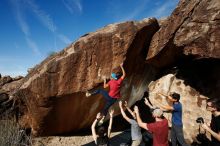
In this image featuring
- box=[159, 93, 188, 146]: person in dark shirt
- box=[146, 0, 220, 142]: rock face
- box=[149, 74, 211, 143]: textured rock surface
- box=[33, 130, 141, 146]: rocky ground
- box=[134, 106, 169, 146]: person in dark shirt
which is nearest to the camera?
box=[134, 106, 169, 146]: person in dark shirt

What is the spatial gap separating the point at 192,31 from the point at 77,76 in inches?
150

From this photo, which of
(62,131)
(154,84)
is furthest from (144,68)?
(62,131)

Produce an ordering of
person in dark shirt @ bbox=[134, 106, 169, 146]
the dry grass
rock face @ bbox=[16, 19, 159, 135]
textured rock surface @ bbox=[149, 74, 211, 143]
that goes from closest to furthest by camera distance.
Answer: person in dark shirt @ bbox=[134, 106, 169, 146] → the dry grass → rock face @ bbox=[16, 19, 159, 135] → textured rock surface @ bbox=[149, 74, 211, 143]

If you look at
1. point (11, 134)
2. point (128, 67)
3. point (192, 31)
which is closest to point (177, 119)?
point (192, 31)

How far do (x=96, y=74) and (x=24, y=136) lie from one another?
9.99 feet

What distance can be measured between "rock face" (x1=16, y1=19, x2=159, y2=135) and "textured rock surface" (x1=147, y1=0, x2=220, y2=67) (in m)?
0.95

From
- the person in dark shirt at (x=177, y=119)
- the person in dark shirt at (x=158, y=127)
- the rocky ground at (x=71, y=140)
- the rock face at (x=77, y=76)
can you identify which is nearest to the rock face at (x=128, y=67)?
the rock face at (x=77, y=76)

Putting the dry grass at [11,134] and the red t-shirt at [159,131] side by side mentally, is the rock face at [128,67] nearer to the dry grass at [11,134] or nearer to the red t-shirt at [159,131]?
the dry grass at [11,134]

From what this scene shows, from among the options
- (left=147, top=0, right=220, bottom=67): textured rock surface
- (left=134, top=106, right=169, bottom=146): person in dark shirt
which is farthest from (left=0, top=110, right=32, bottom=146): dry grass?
(left=147, top=0, right=220, bottom=67): textured rock surface

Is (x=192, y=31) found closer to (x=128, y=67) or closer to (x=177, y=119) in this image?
(x=128, y=67)

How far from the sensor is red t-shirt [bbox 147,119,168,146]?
5887 millimetres

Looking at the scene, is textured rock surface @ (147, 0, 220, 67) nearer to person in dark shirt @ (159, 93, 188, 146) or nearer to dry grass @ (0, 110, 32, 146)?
person in dark shirt @ (159, 93, 188, 146)

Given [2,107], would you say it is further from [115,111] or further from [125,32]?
[125,32]

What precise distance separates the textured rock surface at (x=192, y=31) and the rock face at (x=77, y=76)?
0.95 m
